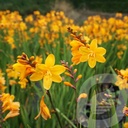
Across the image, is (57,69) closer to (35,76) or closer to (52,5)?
(35,76)

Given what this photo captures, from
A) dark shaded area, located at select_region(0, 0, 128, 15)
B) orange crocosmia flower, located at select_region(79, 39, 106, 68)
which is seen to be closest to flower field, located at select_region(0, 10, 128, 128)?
orange crocosmia flower, located at select_region(79, 39, 106, 68)

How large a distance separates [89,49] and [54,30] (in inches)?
121

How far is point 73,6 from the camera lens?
12703 mm

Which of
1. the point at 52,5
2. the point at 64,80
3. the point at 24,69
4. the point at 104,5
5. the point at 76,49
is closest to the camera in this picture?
the point at 24,69

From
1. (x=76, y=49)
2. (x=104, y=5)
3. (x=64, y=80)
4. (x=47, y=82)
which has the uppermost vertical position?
(x=104, y=5)

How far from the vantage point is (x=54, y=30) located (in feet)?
14.1

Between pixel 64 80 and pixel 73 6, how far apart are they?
10361 mm

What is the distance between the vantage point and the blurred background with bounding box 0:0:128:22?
11.6m

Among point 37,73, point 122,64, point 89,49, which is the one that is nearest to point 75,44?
point 89,49

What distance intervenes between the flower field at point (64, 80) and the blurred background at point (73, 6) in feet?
22.2

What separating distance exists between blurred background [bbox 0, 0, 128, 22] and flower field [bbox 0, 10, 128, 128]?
677cm

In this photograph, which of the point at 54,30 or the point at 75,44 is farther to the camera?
the point at 54,30

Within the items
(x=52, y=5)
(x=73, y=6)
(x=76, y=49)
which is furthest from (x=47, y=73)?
(x=73, y=6)

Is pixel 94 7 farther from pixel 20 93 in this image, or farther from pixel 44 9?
pixel 20 93
